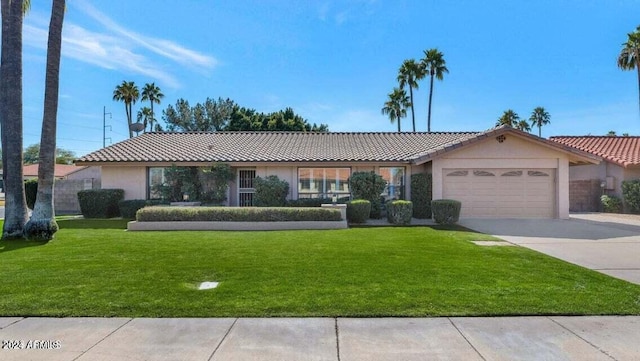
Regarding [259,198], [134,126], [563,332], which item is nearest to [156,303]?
[563,332]

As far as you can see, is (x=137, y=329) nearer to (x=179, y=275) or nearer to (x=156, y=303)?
(x=156, y=303)

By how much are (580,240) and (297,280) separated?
9.21 meters

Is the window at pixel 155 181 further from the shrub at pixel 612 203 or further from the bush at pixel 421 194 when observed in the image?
the shrub at pixel 612 203

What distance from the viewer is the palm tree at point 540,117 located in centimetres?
6034

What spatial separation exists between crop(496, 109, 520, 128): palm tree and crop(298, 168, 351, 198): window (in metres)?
39.1

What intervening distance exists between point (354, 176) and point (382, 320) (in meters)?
12.6

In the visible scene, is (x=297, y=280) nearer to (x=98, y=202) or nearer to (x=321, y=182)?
(x=321, y=182)

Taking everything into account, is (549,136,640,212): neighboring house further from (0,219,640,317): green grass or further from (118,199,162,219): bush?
(118,199,162,219): bush

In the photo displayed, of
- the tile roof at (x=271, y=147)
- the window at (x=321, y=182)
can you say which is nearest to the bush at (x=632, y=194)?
the tile roof at (x=271, y=147)

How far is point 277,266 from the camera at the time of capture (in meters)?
7.53

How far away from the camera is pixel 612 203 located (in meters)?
21.4

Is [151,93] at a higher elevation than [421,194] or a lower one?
higher

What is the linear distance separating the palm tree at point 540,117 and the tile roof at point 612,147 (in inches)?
1430

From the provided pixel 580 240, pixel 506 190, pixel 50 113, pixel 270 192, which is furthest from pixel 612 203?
pixel 50 113
